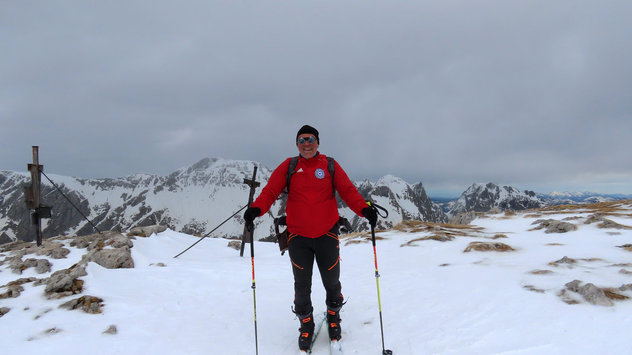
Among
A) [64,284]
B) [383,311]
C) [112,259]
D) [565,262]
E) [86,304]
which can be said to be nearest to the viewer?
[383,311]

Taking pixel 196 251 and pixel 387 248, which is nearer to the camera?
pixel 387 248

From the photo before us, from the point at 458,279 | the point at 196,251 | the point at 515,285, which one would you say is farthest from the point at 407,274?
the point at 196,251

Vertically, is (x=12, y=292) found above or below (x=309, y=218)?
below

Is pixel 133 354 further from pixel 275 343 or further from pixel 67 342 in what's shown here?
pixel 275 343

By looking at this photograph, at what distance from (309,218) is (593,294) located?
213 inches

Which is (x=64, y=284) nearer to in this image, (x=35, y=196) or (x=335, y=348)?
(x=335, y=348)

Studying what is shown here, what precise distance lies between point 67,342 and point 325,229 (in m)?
5.06

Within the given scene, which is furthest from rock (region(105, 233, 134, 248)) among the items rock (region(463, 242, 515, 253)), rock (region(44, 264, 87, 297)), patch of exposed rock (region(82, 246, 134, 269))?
rock (region(463, 242, 515, 253))

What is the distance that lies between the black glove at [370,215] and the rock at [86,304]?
625 centimetres

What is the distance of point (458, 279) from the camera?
7.30 m

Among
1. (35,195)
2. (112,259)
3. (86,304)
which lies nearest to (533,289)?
(86,304)

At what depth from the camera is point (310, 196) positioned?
5.07 m

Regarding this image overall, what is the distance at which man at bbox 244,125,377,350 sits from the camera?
5035 millimetres

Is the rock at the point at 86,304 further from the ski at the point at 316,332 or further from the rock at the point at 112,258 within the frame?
the rock at the point at 112,258
